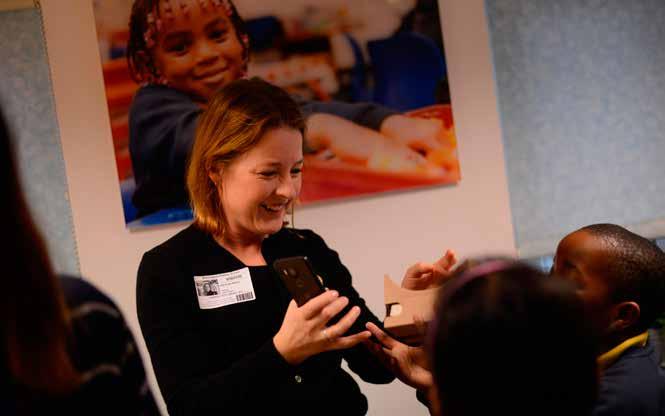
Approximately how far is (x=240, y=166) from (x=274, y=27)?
5.46ft

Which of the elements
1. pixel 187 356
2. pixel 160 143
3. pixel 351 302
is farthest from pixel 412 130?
pixel 187 356

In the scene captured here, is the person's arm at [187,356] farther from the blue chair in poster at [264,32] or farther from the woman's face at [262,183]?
the blue chair in poster at [264,32]

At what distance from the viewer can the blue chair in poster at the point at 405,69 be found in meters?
3.21

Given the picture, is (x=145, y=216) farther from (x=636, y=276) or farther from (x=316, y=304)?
(x=636, y=276)

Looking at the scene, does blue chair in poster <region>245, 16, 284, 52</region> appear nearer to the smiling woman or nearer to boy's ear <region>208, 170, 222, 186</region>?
the smiling woman

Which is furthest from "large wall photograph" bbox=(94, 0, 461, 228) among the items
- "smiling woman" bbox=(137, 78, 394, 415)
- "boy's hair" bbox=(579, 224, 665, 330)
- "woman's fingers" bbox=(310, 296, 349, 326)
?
"woman's fingers" bbox=(310, 296, 349, 326)

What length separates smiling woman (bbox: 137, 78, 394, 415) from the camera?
1479 mm

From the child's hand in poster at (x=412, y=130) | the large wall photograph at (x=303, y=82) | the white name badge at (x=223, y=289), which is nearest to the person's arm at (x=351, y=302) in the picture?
the white name badge at (x=223, y=289)

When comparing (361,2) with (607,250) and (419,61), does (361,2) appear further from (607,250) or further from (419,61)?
(607,250)

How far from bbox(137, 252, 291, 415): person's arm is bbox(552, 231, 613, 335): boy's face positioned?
0.77 m

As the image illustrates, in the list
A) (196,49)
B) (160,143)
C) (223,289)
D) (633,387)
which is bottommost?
(633,387)

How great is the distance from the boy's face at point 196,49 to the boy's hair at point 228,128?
139 centimetres

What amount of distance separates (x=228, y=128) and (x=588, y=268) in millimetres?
987

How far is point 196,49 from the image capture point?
10.2ft
